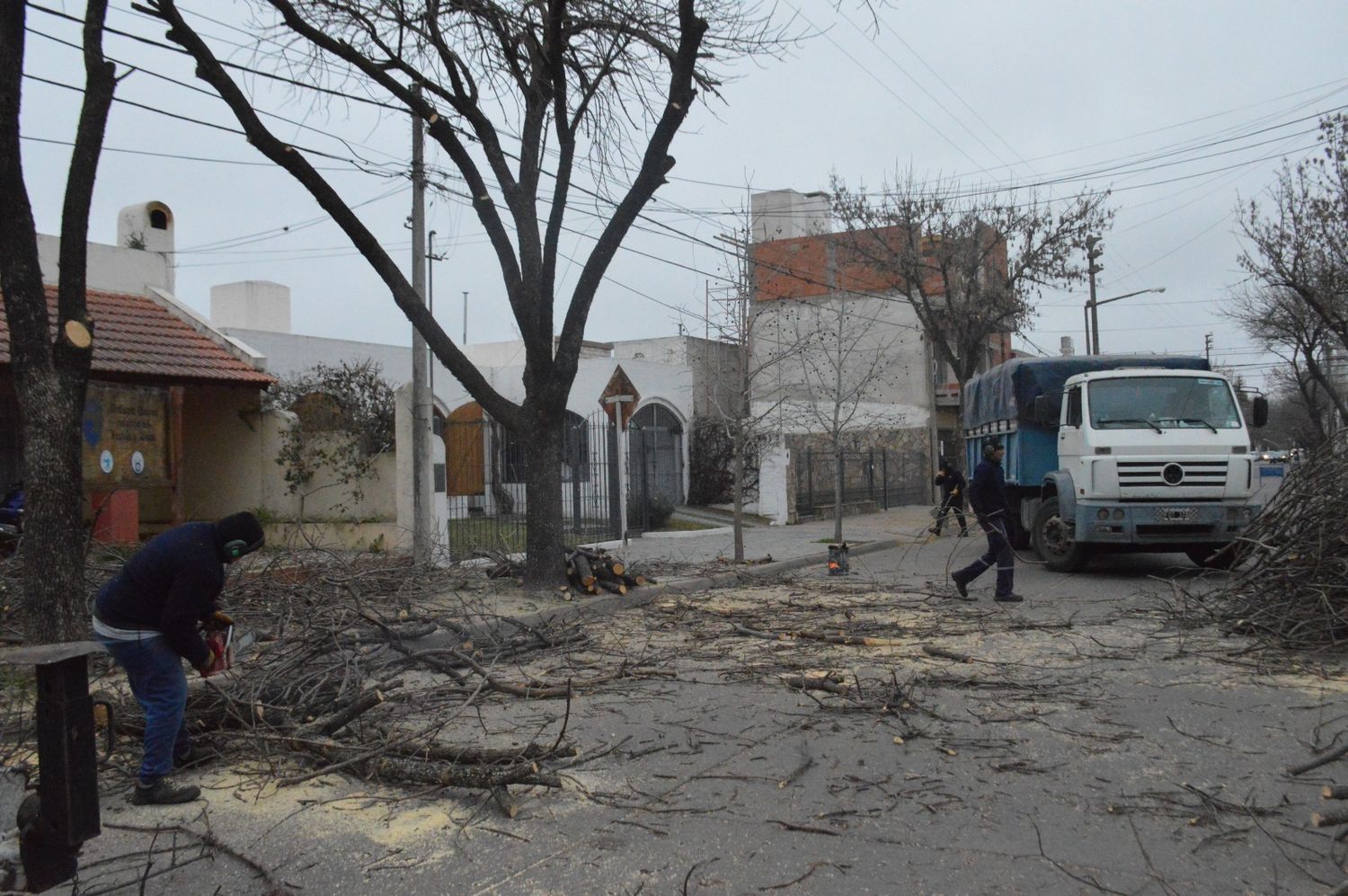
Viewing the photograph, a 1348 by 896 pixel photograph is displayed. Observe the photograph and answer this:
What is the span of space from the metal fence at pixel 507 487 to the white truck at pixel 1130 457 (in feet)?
22.9

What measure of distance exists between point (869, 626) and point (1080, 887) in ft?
19.5

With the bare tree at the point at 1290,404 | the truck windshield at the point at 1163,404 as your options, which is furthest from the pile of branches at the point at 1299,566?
the bare tree at the point at 1290,404

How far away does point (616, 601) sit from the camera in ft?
39.7

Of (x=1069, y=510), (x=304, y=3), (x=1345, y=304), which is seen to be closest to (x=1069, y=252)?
(x=1345, y=304)

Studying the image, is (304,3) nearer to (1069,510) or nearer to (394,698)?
(394,698)

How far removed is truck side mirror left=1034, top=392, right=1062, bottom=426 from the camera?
14.4 metres

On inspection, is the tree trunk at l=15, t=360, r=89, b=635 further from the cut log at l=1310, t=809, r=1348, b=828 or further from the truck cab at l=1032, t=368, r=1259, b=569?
the truck cab at l=1032, t=368, r=1259, b=569

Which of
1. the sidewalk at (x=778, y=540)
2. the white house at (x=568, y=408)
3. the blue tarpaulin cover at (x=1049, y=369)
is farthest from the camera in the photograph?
the sidewalk at (x=778, y=540)

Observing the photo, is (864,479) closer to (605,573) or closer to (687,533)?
(687,533)

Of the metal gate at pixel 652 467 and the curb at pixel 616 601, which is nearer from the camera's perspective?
the curb at pixel 616 601

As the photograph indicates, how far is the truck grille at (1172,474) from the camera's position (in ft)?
42.6

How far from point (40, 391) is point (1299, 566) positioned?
977 centimetres

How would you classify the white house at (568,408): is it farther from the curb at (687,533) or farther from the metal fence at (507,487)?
the curb at (687,533)

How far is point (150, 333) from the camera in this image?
55.5ft
